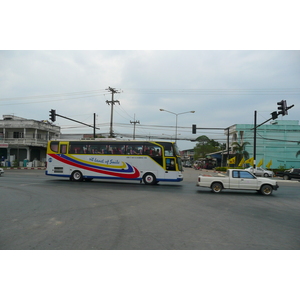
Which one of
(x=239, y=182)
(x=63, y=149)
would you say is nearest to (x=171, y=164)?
(x=239, y=182)

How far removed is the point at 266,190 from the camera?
14508mm

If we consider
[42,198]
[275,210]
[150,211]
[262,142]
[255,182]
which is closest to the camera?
[150,211]

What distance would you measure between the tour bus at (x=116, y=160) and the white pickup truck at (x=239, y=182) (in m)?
3.78

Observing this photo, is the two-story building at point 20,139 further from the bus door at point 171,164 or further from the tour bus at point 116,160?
the bus door at point 171,164

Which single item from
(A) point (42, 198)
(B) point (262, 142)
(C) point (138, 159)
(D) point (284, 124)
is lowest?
(A) point (42, 198)

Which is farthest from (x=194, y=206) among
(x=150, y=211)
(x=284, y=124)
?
(x=284, y=124)

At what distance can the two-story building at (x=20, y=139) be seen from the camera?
44.2 m

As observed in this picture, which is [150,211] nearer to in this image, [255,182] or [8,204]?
[8,204]

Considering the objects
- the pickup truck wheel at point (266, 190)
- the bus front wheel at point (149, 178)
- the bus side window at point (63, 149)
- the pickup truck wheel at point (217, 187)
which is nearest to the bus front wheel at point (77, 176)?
the bus side window at point (63, 149)

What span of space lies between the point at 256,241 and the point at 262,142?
48654 millimetres

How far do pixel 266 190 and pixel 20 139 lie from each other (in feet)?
135

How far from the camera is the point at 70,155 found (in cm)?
2033

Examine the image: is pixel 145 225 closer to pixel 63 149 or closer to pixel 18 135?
pixel 63 149

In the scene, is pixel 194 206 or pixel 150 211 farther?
pixel 194 206
